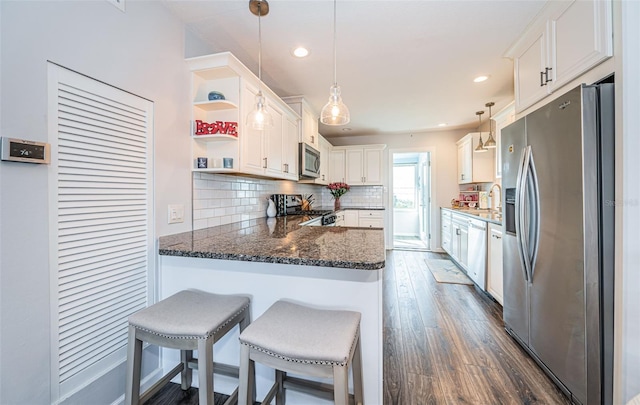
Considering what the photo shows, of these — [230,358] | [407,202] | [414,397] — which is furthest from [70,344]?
[407,202]

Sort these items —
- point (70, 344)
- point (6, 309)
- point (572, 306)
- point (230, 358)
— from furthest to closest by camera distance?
point (230, 358), point (572, 306), point (70, 344), point (6, 309)

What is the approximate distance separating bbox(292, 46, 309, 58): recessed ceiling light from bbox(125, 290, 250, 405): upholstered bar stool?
6.60 ft

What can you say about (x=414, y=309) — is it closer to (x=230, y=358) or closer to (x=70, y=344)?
(x=230, y=358)

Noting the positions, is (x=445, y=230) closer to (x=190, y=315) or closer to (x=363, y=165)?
(x=363, y=165)

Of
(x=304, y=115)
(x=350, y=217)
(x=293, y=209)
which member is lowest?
(x=350, y=217)

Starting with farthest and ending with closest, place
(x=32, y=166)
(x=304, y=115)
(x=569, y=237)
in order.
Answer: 1. (x=304, y=115)
2. (x=569, y=237)
3. (x=32, y=166)

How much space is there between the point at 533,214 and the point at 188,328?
212 cm

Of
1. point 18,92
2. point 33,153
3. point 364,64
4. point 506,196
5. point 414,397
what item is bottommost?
point 414,397

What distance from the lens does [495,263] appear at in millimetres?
2643

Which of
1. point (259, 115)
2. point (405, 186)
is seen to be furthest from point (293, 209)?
point (405, 186)

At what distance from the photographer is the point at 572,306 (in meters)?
1.39

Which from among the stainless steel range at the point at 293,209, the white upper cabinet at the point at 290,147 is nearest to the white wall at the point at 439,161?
the stainless steel range at the point at 293,209

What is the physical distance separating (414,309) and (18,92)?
10.2ft

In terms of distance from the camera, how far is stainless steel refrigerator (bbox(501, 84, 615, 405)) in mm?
1259
